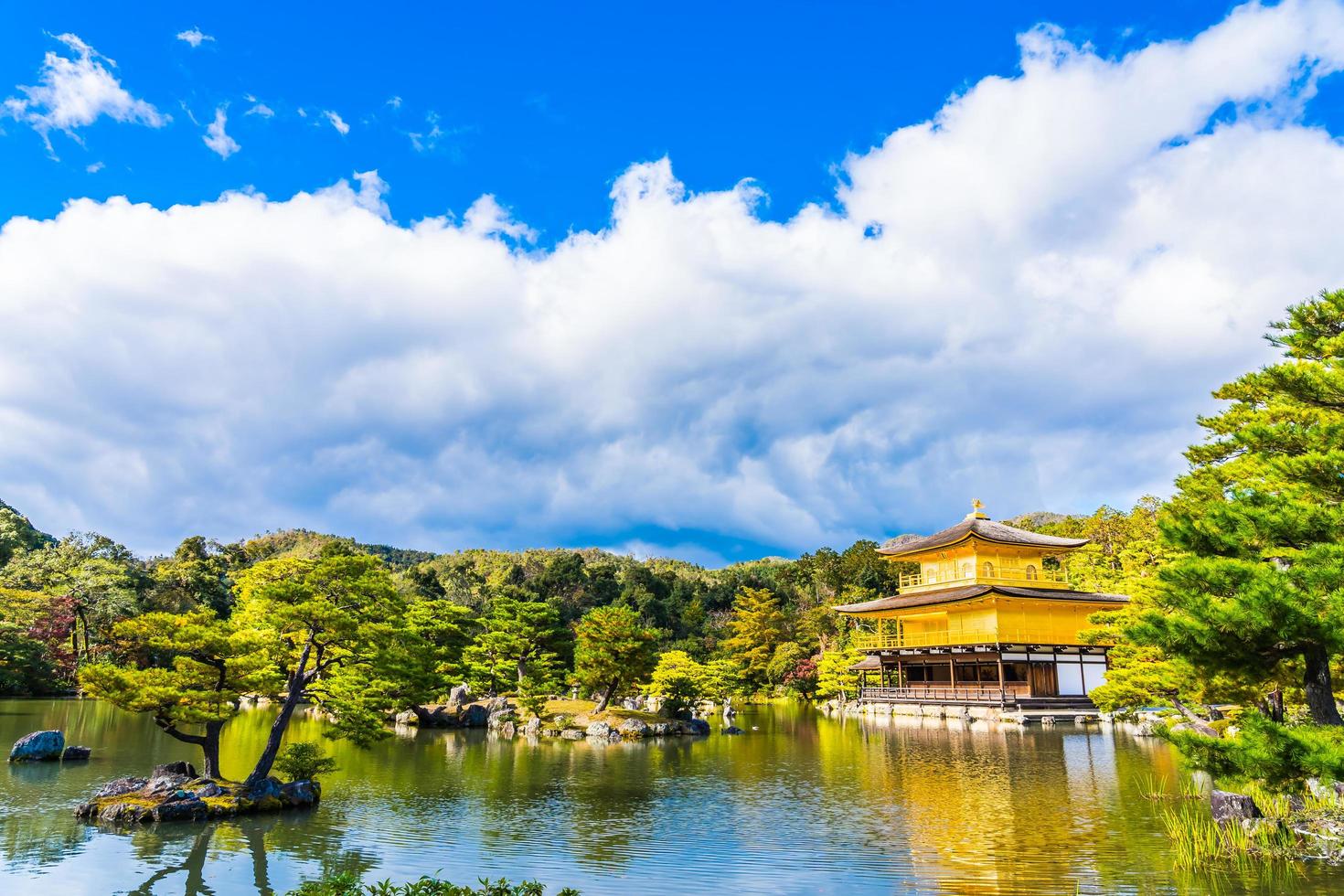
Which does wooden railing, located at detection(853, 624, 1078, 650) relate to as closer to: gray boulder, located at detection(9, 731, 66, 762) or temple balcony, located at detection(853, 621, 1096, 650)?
temple balcony, located at detection(853, 621, 1096, 650)

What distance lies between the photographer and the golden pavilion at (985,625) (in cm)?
3594

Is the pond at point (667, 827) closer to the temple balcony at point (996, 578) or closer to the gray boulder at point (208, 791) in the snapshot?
the gray boulder at point (208, 791)

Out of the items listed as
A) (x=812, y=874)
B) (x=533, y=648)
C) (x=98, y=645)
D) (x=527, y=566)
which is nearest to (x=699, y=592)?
(x=527, y=566)

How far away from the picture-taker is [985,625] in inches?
1469

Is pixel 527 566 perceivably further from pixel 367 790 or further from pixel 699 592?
pixel 367 790

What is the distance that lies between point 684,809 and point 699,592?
5101 centimetres

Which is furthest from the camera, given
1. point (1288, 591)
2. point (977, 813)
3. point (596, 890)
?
point (977, 813)

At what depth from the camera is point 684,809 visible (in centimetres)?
1528

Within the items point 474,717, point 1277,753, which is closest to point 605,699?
point 474,717

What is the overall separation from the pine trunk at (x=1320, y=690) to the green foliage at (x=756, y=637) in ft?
136

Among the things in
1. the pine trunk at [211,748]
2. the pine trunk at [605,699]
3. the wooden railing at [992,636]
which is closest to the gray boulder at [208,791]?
the pine trunk at [211,748]

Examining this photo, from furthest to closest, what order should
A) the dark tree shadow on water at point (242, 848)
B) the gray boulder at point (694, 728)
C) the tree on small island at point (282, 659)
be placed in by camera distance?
the gray boulder at point (694, 728) → the tree on small island at point (282, 659) → the dark tree shadow on water at point (242, 848)

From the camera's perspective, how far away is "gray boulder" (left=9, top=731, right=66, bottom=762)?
2041cm

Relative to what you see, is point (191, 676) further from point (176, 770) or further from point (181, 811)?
point (176, 770)
